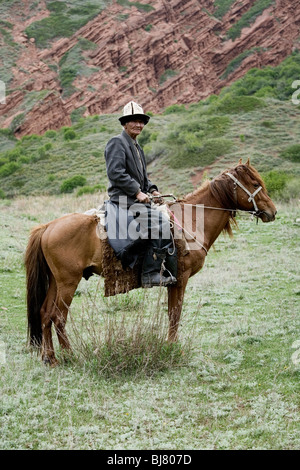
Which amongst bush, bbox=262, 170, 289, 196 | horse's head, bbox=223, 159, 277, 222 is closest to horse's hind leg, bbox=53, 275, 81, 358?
horse's head, bbox=223, 159, 277, 222

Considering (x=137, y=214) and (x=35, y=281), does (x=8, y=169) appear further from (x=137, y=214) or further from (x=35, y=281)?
(x=137, y=214)

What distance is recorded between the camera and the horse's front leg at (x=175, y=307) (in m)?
5.61

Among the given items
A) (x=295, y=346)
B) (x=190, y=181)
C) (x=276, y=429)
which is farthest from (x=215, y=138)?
(x=276, y=429)

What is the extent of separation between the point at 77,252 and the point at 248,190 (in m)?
2.38

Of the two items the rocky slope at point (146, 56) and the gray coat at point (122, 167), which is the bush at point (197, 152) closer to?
the gray coat at point (122, 167)

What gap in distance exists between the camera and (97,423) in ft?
13.0

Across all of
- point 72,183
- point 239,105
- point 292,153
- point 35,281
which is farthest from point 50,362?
point 239,105

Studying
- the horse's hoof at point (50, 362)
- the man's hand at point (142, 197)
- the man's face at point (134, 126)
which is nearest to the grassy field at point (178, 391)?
the horse's hoof at point (50, 362)

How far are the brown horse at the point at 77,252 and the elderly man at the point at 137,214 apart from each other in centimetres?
30

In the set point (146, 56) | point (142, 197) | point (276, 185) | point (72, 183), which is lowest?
point (142, 197)

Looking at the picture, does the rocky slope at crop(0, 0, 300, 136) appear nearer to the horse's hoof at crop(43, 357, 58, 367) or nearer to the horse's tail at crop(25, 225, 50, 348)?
the horse's tail at crop(25, 225, 50, 348)

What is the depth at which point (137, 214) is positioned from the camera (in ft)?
18.1

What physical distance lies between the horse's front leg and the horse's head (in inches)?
50.3
